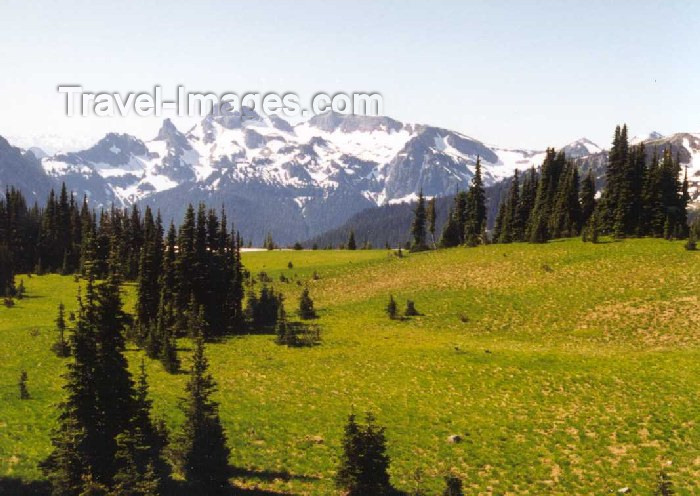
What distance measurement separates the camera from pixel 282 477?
2359 centimetres

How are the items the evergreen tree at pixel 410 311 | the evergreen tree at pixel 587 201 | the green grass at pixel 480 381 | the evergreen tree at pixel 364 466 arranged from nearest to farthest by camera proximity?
the evergreen tree at pixel 364 466, the green grass at pixel 480 381, the evergreen tree at pixel 410 311, the evergreen tree at pixel 587 201

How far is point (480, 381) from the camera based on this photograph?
37.0 metres

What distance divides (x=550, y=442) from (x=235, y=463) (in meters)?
16.3

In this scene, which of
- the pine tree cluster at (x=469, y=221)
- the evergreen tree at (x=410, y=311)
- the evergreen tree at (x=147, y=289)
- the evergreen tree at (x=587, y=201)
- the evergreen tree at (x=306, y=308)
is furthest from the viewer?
the pine tree cluster at (x=469, y=221)

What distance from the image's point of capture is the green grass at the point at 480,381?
81.1 ft

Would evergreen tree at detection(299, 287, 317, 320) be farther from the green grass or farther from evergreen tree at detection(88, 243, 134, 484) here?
evergreen tree at detection(88, 243, 134, 484)

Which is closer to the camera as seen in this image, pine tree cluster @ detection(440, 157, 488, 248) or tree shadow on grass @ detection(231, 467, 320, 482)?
tree shadow on grass @ detection(231, 467, 320, 482)

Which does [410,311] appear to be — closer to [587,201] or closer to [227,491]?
[227,491]

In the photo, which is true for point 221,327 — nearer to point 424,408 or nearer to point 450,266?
point 424,408

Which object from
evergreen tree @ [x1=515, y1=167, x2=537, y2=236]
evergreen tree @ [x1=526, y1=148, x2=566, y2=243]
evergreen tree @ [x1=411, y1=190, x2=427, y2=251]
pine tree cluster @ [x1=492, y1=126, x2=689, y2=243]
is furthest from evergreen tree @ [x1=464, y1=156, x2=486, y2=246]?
evergreen tree @ [x1=526, y1=148, x2=566, y2=243]

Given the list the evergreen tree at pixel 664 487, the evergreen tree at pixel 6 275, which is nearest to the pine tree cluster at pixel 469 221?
the evergreen tree at pixel 6 275

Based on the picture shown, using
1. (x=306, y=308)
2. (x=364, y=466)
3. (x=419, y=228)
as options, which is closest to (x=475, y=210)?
(x=419, y=228)

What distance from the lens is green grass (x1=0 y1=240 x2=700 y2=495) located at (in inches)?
974

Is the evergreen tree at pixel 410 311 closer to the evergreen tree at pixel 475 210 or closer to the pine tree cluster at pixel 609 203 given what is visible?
the pine tree cluster at pixel 609 203
